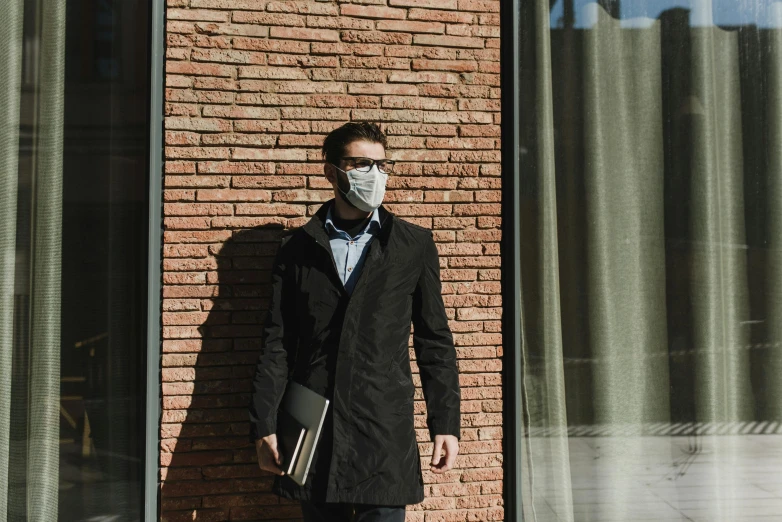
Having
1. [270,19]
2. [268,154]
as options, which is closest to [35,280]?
[268,154]

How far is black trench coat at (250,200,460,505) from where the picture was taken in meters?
3.33

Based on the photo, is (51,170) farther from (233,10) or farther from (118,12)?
(233,10)

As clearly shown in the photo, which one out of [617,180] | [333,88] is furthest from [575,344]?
[333,88]

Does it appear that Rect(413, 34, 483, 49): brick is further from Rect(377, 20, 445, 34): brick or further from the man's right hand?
the man's right hand

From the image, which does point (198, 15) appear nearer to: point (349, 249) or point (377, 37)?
point (377, 37)

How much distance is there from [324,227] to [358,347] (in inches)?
22.0

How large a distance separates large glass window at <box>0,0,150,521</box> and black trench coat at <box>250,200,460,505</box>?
43.0 inches

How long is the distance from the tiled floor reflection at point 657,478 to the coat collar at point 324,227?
65.3 inches

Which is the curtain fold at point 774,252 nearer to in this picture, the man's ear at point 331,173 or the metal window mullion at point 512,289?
the metal window mullion at point 512,289

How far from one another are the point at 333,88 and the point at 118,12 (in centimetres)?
113

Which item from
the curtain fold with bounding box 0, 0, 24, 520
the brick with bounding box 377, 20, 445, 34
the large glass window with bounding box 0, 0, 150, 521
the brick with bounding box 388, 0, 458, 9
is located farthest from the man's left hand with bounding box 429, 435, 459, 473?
the brick with bounding box 388, 0, 458, 9

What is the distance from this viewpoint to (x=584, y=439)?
15.2 feet

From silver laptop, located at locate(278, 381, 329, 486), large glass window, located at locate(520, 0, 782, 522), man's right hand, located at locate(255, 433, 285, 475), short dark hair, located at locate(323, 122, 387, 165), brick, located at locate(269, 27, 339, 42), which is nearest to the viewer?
silver laptop, located at locate(278, 381, 329, 486)

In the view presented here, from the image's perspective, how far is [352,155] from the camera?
11.8 feet
